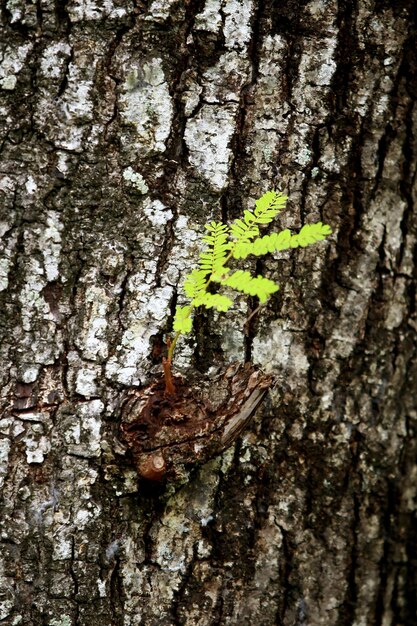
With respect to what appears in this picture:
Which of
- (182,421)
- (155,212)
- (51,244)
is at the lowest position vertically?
(182,421)

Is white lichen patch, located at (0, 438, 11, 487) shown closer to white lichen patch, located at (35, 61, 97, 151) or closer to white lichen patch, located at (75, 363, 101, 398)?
white lichen patch, located at (75, 363, 101, 398)

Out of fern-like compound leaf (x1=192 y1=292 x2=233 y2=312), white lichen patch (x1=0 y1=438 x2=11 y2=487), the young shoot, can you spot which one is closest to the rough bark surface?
white lichen patch (x1=0 y1=438 x2=11 y2=487)

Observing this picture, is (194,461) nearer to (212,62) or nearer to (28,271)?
(28,271)

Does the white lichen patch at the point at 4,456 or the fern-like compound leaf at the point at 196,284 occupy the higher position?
the fern-like compound leaf at the point at 196,284

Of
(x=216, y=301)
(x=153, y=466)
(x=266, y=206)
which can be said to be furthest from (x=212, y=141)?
(x=153, y=466)

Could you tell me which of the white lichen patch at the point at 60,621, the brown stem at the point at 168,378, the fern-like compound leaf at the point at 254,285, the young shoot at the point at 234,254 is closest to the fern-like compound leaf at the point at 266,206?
the young shoot at the point at 234,254

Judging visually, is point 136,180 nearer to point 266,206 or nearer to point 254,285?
point 266,206

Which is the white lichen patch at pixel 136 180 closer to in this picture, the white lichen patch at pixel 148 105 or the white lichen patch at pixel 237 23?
the white lichen patch at pixel 148 105
